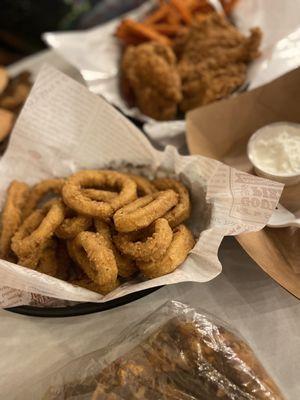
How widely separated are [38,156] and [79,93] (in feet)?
0.78

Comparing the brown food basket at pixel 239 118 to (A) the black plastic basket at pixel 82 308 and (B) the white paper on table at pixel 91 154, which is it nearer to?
(B) the white paper on table at pixel 91 154

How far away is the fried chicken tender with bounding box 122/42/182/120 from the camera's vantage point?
181 centimetres

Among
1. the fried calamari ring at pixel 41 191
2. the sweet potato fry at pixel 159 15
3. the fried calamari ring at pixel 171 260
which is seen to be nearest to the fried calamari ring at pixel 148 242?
the fried calamari ring at pixel 171 260

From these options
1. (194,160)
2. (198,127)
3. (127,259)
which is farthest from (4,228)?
(198,127)

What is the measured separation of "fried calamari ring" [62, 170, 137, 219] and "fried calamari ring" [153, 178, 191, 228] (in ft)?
0.35

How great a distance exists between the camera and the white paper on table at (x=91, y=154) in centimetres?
122

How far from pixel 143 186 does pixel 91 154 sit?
230 mm

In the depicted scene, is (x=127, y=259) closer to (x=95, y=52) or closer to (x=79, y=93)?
(x=79, y=93)

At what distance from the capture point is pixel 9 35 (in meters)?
2.61

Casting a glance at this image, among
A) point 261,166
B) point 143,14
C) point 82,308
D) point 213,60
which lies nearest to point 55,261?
point 82,308

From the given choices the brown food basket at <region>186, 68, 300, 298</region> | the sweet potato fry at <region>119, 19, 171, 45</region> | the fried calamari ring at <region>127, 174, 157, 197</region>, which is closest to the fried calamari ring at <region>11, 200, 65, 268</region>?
the fried calamari ring at <region>127, 174, 157, 197</region>

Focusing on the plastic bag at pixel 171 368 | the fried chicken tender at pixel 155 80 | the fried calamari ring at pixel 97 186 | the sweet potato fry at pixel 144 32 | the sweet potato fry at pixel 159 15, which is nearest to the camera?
the plastic bag at pixel 171 368

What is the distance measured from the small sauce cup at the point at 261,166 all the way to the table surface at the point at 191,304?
0.82ft

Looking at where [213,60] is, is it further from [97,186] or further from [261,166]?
[97,186]
